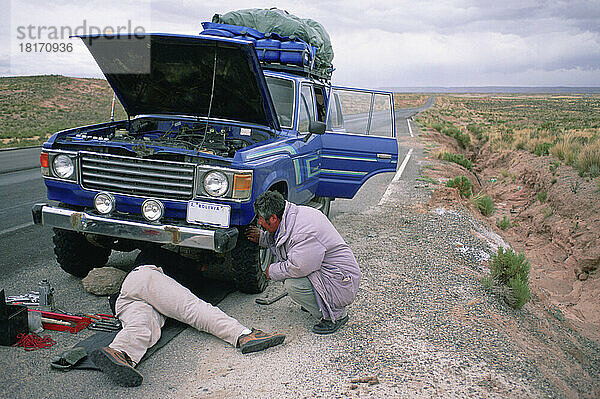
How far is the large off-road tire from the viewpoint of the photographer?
559 cm

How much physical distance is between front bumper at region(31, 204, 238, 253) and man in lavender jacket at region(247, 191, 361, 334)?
405 mm

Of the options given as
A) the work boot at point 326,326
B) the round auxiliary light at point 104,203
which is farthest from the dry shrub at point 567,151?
the round auxiliary light at point 104,203

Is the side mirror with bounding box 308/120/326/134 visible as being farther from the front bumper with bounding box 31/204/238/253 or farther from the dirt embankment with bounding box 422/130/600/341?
the dirt embankment with bounding box 422/130/600/341

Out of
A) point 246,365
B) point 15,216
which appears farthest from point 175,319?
point 15,216

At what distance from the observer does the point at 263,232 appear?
493cm

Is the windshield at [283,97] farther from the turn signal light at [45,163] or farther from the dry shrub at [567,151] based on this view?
the dry shrub at [567,151]

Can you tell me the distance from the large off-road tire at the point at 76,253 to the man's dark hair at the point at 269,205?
235 cm

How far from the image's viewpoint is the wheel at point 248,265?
5227 mm

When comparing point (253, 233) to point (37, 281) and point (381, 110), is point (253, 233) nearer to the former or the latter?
point (37, 281)

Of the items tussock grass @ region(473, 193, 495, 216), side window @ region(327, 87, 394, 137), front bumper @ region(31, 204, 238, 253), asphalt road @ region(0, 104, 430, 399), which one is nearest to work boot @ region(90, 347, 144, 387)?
asphalt road @ region(0, 104, 430, 399)

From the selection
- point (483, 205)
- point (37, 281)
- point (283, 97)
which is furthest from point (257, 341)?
point (483, 205)

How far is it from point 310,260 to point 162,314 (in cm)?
135

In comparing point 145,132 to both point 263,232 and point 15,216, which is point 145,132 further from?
point 15,216

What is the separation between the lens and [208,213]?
186 inches
